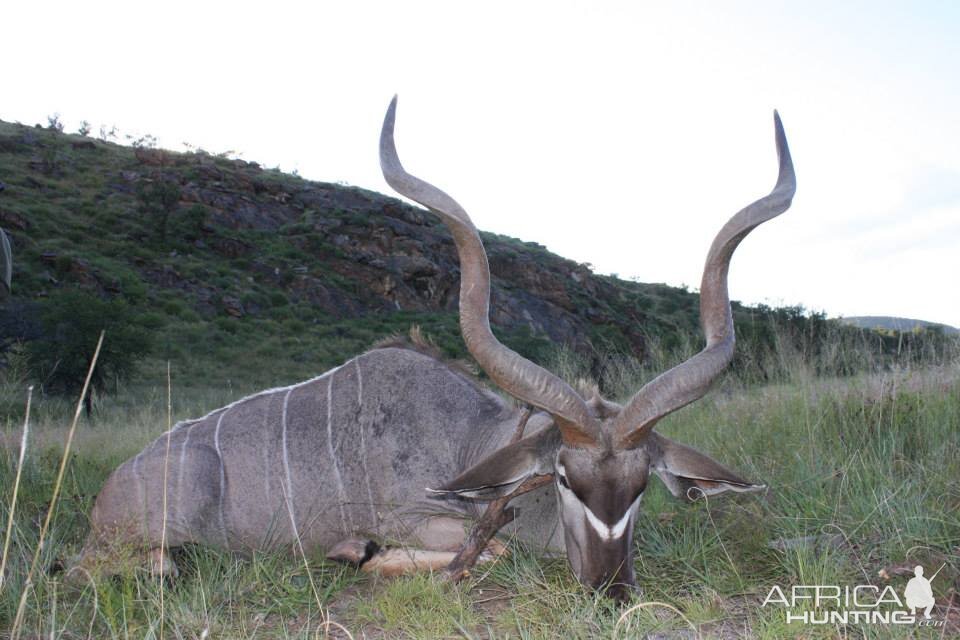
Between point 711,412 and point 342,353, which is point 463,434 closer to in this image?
point 711,412

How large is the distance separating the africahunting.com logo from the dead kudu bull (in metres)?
0.48

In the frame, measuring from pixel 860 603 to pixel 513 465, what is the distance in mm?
1374

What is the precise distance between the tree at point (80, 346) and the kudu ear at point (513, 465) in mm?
13894

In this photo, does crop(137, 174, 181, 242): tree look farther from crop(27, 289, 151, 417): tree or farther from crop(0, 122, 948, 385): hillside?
crop(27, 289, 151, 417): tree

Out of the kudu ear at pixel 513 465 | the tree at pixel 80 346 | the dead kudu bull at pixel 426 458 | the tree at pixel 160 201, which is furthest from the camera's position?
the tree at pixel 160 201

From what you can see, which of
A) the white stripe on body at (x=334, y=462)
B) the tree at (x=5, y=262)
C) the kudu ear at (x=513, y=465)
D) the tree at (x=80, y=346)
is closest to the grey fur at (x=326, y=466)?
the white stripe on body at (x=334, y=462)

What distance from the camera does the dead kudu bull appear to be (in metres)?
3.14

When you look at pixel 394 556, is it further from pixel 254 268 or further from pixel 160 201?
pixel 160 201

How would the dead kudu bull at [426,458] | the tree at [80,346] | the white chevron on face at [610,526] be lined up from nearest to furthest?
the white chevron on face at [610,526] < the dead kudu bull at [426,458] < the tree at [80,346]

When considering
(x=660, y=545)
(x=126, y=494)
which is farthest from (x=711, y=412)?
(x=126, y=494)

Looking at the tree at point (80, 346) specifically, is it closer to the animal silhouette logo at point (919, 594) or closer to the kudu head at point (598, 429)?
the kudu head at point (598, 429)

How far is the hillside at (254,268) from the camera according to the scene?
82.3ft

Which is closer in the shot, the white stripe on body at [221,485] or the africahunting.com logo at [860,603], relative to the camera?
the africahunting.com logo at [860,603]

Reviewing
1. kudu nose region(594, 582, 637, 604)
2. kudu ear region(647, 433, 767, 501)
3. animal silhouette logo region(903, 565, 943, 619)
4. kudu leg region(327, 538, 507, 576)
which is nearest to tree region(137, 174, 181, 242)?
kudu leg region(327, 538, 507, 576)
